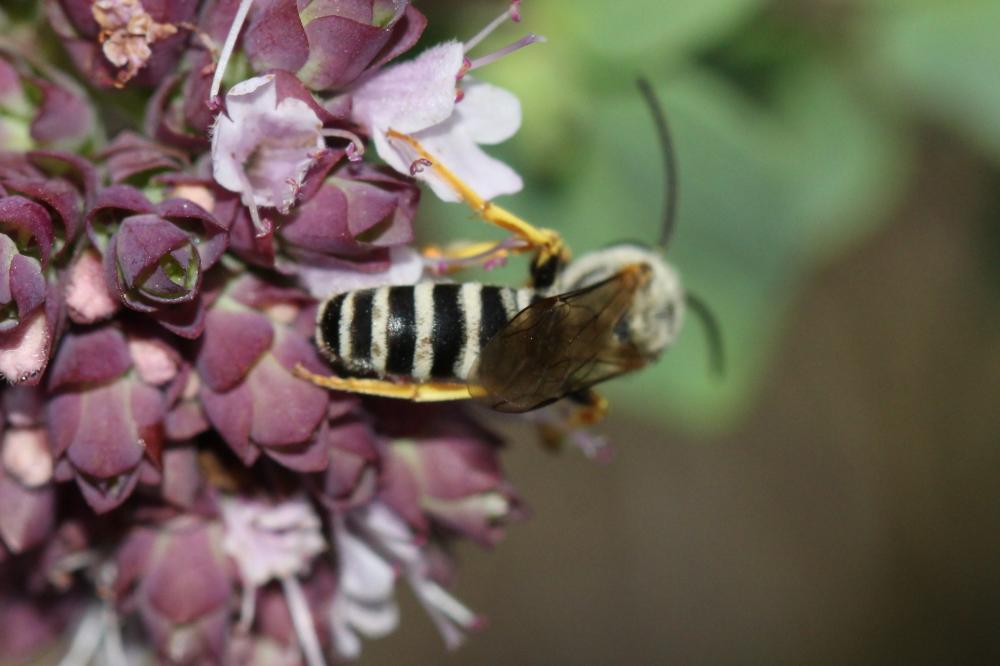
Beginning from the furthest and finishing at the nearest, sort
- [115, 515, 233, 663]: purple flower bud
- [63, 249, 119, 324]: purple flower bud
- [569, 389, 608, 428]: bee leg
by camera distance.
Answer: [569, 389, 608, 428]: bee leg → [115, 515, 233, 663]: purple flower bud → [63, 249, 119, 324]: purple flower bud

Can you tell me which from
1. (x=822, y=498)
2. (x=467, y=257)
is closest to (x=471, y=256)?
(x=467, y=257)

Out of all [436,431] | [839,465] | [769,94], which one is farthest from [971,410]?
[436,431]

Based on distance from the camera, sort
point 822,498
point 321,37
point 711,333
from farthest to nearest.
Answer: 1. point 822,498
2. point 711,333
3. point 321,37

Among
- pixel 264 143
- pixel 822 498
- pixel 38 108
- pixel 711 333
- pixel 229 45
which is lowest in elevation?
pixel 822 498

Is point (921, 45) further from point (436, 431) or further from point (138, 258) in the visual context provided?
point (138, 258)

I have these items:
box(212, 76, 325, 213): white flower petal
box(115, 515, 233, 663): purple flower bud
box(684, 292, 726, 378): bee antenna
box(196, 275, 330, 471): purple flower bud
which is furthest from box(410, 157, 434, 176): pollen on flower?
box(684, 292, 726, 378): bee antenna

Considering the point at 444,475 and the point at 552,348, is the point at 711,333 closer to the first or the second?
the point at 444,475

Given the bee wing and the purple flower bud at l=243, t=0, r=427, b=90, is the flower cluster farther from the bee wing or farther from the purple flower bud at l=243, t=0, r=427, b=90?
the bee wing

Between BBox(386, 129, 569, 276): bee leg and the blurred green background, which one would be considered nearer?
BBox(386, 129, 569, 276): bee leg
